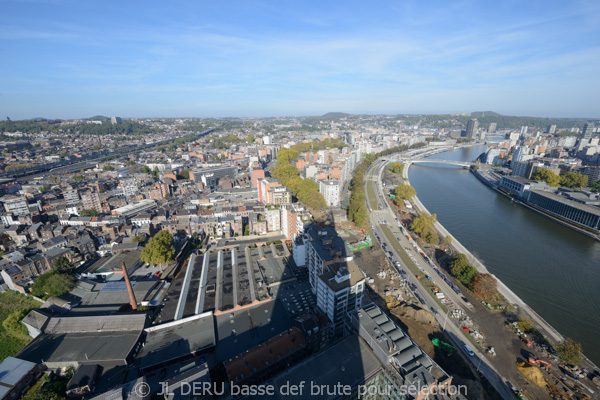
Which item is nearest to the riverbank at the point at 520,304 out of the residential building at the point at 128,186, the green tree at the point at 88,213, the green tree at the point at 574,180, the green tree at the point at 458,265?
the green tree at the point at 458,265

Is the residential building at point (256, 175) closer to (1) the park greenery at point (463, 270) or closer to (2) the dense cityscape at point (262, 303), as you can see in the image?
(2) the dense cityscape at point (262, 303)

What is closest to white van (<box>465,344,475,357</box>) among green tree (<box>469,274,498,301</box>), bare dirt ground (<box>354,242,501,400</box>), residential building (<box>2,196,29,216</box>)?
bare dirt ground (<box>354,242,501,400</box>)

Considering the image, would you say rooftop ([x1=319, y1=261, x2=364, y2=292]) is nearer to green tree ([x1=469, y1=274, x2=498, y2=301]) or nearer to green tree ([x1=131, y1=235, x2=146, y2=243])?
green tree ([x1=469, y1=274, x2=498, y2=301])

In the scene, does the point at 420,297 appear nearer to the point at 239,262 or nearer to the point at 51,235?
the point at 239,262

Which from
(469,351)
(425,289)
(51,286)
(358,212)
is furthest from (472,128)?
(51,286)

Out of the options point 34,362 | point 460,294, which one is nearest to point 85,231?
point 34,362

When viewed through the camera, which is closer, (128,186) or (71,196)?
(71,196)

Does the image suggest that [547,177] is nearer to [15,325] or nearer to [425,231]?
[425,231]
